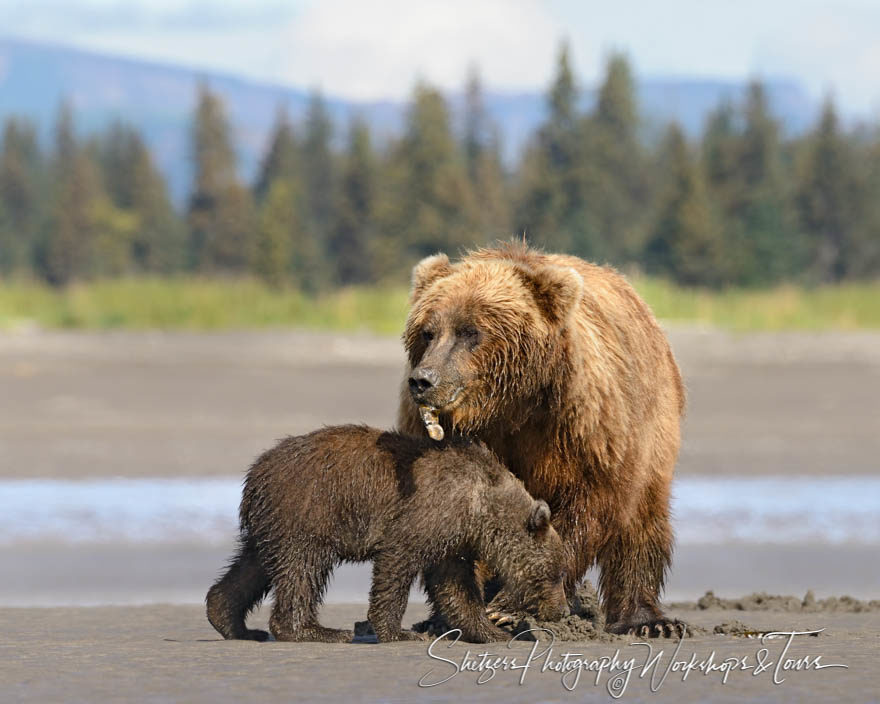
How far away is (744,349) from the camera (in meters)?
22.8

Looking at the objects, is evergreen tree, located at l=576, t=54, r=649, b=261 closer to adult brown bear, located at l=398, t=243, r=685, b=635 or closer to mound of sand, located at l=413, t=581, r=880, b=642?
mound of sand, located at l=413, t=581, r=880, b=642

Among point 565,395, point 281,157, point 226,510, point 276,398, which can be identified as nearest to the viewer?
point 565,395

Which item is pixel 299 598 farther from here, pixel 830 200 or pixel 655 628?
pixel 830 200

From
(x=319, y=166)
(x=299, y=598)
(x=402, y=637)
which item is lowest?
(x=402, y=637)

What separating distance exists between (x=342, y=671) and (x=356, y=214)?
55.1 meters

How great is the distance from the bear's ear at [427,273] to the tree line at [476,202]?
40.8m

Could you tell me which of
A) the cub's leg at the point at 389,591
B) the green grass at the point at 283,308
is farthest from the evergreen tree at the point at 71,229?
the cub's leg at the point at 389,591

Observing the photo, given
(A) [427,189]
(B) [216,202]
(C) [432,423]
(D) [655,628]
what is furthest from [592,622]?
(B) [216,202]

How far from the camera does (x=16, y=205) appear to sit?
2844 inches

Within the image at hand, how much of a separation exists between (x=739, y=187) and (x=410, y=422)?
5250cm

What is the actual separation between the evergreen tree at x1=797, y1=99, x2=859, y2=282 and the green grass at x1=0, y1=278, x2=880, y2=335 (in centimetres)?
2701

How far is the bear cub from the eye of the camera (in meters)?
6.11

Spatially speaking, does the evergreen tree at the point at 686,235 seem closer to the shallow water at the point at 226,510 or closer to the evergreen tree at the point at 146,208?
the evergreen tree at the point at 146,208

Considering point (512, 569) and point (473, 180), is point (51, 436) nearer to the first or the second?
point (512, 569)
